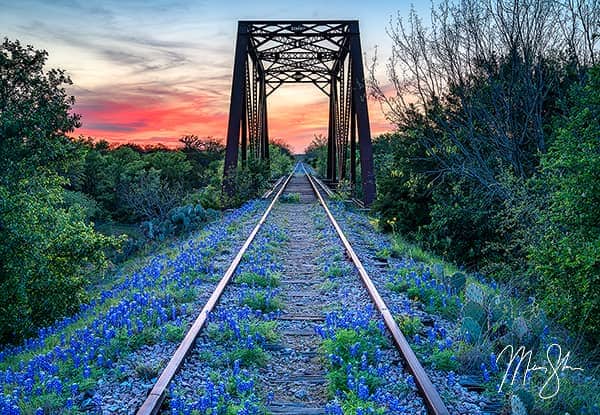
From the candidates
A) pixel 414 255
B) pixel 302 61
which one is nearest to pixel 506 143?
pixel 414 255

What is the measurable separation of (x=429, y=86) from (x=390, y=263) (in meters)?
3.87

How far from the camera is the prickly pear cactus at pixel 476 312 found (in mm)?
5383

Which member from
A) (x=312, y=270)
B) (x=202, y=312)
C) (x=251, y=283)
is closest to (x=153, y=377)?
(x=202, y=312)

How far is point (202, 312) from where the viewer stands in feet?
18.7

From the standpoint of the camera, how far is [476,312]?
5418 millimetres

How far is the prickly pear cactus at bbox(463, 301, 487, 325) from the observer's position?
17.7ft

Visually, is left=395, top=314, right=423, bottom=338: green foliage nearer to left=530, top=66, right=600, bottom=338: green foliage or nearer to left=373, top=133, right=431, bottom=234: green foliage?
left=530, top=66, right=600, bottom=338: green foliage

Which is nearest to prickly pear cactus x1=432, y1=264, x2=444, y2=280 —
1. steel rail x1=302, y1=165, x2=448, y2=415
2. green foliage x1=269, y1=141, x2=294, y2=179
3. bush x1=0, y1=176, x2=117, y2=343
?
steel rail x1=302, y1=165, x2=448, y2=415

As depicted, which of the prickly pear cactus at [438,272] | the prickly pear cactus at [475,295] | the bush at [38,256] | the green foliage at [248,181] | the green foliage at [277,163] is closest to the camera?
the prickly pear cactus at [475,295]

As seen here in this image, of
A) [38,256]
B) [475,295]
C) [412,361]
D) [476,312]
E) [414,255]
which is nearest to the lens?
[412,361]

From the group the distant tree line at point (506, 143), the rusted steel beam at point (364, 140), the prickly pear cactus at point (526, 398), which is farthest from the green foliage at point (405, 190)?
the prickly pear cactus at point (526, 398)

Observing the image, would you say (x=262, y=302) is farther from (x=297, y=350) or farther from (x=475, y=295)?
(x=475, y=295)

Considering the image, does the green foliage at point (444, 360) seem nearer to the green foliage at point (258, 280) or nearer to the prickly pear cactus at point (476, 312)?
the prickly pear cactus at point (476, 312)

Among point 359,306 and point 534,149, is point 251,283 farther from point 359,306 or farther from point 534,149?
point 534,149
